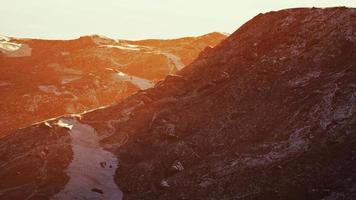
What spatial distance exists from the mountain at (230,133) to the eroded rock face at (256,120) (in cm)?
19

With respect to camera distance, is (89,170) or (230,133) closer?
(89,170)

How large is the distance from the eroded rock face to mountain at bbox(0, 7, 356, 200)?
0.19m

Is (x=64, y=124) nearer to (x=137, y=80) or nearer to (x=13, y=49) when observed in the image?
(x=137, y=80)

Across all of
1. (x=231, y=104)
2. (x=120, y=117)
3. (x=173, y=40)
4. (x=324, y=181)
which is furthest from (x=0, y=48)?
(x=324, y=181)

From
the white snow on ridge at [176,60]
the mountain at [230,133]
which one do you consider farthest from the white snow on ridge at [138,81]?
the mountain at [230,133]

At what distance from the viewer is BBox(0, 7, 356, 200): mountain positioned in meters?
53.6

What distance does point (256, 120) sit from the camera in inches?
2653

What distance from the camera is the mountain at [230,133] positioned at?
5359 cm

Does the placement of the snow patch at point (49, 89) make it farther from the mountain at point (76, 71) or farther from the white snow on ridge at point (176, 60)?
the white snow on ridge at point (176, 60)

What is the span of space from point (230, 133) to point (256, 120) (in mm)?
4197

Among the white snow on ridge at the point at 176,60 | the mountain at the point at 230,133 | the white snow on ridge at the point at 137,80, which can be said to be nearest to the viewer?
the mountain at the point at 230,133

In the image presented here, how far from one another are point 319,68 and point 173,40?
389 feet

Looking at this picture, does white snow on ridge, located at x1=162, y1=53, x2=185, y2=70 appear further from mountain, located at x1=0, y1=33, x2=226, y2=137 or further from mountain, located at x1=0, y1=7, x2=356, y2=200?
mountain, located at x1=0, y1=7, x2=356, y2=200

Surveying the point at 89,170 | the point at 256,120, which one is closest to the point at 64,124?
the point at 89,170
